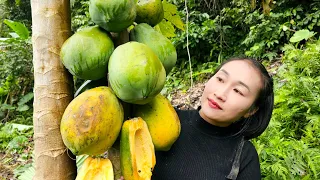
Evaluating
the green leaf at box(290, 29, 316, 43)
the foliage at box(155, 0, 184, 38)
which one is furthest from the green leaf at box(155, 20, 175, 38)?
the green leaf at box(290, 29, 316, 43)

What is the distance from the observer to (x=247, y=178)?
1.51 m

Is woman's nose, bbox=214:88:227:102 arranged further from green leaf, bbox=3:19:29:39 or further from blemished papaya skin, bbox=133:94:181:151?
green leaf, bbox=3:19:29:39

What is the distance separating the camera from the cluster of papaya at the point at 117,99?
2.71 ft

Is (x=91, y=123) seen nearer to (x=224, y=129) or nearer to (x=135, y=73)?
(x=135, y=73)

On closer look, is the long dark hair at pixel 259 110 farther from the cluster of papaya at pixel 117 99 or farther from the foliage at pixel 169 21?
the cluster of papaya at pixel 117 99

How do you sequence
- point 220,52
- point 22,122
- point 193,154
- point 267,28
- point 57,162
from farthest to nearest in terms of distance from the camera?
point 220,52, point 267,28, point 22,122, point 193,154, point 57,162

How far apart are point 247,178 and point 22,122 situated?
18.6ft

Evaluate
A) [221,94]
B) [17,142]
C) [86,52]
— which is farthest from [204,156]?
[17,142]

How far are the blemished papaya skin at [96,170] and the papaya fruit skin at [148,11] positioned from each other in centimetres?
44

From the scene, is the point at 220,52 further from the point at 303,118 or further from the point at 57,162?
the point at 57,162

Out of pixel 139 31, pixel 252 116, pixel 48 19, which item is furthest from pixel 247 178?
pixel 48 19

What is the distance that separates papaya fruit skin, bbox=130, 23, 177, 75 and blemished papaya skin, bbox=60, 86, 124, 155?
7.5 inches

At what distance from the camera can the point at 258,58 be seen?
6.74 metres

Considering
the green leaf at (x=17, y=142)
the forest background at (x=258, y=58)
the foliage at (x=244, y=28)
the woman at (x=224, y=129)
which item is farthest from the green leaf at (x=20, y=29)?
the woman at (x=224, y=129)
